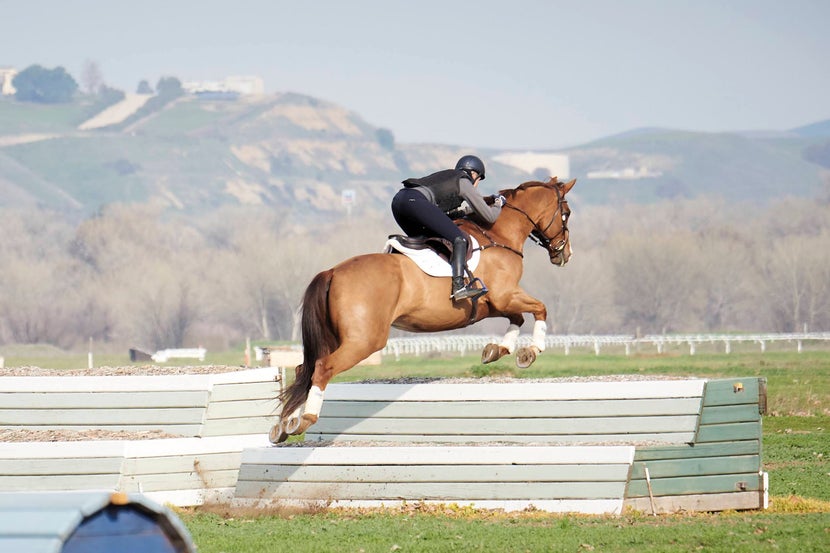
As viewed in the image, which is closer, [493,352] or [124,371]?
[493,352]

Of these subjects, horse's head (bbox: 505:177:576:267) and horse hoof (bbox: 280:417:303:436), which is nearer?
horse hoof (bbox: 280:417:303:436)

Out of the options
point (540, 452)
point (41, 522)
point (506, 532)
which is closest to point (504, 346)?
point (540, 452)

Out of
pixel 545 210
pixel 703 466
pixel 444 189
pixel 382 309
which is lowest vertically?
pixel 703 466

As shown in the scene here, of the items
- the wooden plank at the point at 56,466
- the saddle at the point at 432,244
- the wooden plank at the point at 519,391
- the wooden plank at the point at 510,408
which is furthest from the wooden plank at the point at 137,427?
the saddle at the point at 432,244

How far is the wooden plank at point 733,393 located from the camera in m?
13.5

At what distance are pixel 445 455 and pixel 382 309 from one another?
4.93ft

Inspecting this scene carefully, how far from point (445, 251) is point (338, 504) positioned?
2.65 meters

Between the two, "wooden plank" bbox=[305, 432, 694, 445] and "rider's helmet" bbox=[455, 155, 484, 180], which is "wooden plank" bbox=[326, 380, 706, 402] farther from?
"rider's helmet" bbox=[455, 155, 484, 180]

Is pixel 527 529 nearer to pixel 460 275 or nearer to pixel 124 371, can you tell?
pixel 460 275

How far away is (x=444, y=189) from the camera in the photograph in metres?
14.6

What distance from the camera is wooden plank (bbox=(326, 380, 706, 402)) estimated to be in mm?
13711

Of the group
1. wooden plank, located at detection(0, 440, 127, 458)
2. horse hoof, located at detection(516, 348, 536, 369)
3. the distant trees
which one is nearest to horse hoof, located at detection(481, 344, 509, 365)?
horse hoof, located at detection(516, 348, 536, 369)

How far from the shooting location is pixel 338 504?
1380 cm

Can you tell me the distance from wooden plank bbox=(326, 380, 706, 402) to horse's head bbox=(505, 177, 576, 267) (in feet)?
6.21
